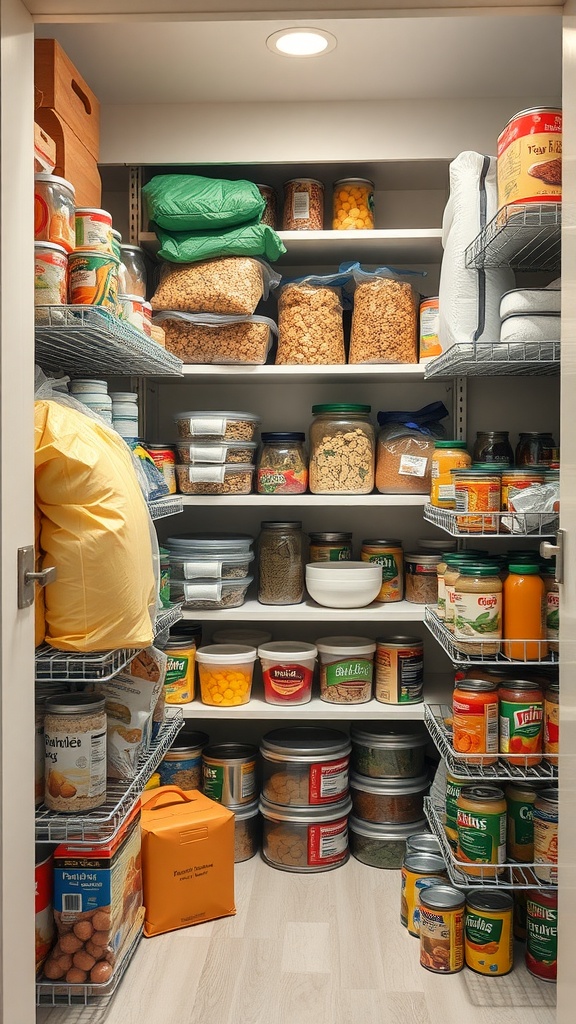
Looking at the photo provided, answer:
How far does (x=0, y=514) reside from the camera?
1372 mm

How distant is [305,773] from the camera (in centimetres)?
260

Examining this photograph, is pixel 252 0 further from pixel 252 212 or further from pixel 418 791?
pixel 418 791

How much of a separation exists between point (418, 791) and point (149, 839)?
889 mm

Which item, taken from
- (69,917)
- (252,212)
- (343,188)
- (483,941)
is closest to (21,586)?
(69,917)

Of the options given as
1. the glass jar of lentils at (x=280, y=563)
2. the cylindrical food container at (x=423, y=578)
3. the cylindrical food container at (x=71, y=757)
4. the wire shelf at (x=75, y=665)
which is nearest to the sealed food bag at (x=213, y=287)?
the glass jar of lentils at (x=280, y=563)

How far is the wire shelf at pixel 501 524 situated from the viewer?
198 centimetres

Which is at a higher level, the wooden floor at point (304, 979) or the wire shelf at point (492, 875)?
the wire shelf at point (492, 875)

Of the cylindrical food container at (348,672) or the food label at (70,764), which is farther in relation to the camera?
the cylindrical food container at (348,672)

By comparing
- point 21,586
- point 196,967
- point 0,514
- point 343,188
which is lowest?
point 196,967

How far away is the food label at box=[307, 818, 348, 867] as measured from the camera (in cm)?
257

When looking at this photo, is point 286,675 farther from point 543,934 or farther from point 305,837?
point 543,934

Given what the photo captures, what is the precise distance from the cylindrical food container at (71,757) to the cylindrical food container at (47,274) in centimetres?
80

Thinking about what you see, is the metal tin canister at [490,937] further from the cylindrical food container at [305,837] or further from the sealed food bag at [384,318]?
the sealed food bag at [384,318]

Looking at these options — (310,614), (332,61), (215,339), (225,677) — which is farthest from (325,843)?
(332,61)
